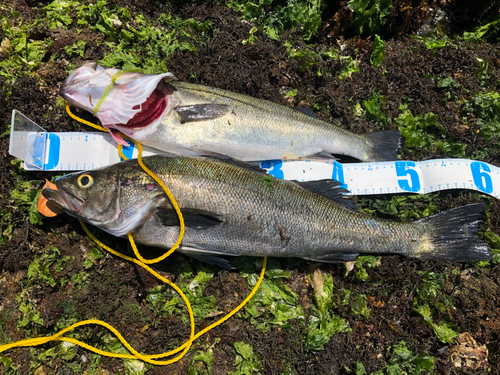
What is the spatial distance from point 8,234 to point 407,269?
206 inches

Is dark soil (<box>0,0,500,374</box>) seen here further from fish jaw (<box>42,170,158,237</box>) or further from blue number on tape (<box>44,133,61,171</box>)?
fish jaw (<box>42,170,158,237</box>)

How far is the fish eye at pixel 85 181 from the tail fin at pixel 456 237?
3.94m

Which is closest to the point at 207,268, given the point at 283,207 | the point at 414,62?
the point at 283,207

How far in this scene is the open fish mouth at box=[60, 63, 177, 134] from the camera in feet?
11.1

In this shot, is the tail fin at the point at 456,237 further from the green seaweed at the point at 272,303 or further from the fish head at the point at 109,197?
the fish head at the point at 109,197

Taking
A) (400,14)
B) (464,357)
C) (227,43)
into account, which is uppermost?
(400,14)

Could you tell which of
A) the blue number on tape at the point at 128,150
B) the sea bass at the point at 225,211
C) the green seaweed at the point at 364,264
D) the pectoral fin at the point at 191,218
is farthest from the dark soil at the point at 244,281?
the pectoral fin at the point at 191,218

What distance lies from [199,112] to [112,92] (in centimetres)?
103

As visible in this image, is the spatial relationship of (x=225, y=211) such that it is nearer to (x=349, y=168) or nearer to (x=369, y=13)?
(x=349, y=168)

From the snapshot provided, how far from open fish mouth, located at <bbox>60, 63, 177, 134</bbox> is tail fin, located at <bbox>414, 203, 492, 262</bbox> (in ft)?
12.2

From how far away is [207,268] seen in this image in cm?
389

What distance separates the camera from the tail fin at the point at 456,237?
12.0 feet

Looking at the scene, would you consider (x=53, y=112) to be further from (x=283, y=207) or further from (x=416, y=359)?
(x=416, y=359)

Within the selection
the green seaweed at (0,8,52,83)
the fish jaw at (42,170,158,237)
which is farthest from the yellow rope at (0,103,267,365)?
the green seaweed at (0,8,52,83)
